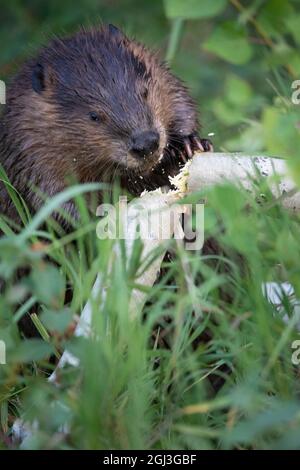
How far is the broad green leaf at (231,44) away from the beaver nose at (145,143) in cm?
38

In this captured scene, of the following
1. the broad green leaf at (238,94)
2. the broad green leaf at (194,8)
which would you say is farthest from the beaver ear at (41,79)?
the broad green leaf at (238,94)

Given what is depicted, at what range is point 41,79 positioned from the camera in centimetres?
391

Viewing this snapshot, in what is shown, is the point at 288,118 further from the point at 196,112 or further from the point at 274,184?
the point at 196,112

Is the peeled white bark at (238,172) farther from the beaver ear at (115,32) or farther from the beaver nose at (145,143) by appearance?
the beaver ear at (115,32)

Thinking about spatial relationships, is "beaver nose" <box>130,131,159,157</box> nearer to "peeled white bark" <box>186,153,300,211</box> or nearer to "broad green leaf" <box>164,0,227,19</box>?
"peeled white bark" <box>186,153,300,211</box>

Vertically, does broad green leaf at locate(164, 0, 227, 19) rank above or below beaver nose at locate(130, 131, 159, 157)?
above

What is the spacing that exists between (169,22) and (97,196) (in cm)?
308

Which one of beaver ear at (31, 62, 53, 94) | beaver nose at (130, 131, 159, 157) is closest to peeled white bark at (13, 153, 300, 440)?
beaver nose at (130, 131, 159, 157)

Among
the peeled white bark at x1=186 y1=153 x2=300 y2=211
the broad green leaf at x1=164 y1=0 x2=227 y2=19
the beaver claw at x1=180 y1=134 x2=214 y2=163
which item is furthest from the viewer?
the beaver claw at x1=180 y1=134 x2=214 y2=163

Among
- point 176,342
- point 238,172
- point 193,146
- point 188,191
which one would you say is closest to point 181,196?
point 188,191

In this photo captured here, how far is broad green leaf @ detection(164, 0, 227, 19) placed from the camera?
3461mm

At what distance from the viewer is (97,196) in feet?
12.2

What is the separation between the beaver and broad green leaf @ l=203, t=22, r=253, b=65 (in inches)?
12.0
